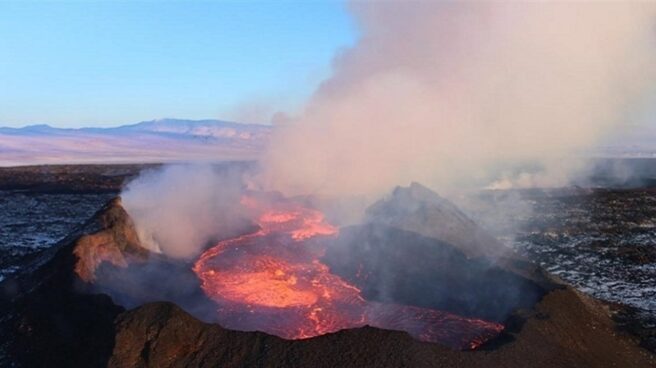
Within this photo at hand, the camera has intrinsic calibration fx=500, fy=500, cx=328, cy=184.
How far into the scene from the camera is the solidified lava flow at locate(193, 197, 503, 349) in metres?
12.9

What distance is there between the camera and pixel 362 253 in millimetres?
19516

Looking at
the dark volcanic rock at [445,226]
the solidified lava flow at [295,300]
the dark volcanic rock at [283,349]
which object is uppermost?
the dark volcanic rock at [445,226]

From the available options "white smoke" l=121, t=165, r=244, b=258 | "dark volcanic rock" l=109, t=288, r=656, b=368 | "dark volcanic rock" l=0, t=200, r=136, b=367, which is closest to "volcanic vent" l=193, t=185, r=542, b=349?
"dark volcanic rock" l=109, t=288, r=656, b=368

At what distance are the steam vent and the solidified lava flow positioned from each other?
6 centimetres

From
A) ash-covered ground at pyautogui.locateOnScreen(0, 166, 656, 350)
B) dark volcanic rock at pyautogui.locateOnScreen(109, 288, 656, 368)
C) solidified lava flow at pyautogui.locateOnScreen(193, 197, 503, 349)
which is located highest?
dark volcanic rock at pyautogui.locateOnScreen(109, 288, 656, 368)

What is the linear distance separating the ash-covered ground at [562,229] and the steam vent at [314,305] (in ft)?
12.4

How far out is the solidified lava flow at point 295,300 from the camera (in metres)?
12.9

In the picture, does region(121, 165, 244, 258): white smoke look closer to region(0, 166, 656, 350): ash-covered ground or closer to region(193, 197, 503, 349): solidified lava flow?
region(193, 197, 503, 349): solidified lava flow

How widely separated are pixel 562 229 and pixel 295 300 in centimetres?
2232

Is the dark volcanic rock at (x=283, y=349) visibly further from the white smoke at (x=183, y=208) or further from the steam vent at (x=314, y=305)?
the white smoke at (x=183, y=208)


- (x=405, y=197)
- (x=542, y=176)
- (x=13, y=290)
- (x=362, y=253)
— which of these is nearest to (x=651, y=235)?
(x=405, y=197)

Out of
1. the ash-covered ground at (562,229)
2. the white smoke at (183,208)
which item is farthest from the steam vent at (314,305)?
the ash-covered ground at (562,229)

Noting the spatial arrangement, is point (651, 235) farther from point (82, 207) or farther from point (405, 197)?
point (82, 207)

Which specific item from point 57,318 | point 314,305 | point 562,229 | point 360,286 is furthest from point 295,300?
point 562,229
